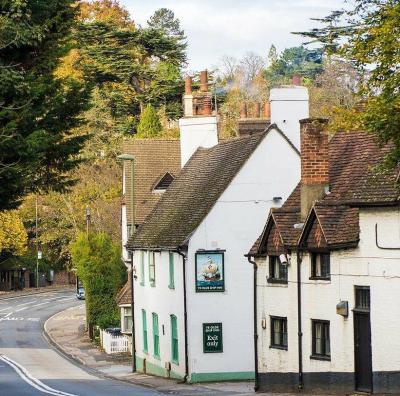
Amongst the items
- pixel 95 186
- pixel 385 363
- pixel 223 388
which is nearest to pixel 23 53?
pixel 385 363

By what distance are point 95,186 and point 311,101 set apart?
57.9 feet

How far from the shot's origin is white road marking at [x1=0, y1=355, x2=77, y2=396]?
37.8m

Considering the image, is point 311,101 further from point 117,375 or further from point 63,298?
point 117,375

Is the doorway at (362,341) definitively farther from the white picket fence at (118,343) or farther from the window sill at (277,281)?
the white picket fence at (118,343)

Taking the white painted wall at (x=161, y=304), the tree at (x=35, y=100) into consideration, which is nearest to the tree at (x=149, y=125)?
the white painted wall at (x=161, y=304)

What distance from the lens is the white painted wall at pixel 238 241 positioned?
43844 mm

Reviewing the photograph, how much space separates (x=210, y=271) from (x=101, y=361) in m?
15.8

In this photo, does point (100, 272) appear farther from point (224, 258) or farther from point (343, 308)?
point (343, 308)

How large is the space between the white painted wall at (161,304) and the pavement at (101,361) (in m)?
0.96

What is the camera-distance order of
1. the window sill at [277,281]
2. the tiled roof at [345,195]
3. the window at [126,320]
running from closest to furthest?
the tiled roof at [345,195] < the window sill at [277,281] < the window at [126,320]

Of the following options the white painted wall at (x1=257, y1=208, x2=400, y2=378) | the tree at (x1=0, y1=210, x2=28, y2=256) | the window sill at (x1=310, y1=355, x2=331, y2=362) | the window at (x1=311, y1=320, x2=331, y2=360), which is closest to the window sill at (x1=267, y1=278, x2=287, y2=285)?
the white painted wall at (x1=257, y1=208, x2=400, y2=378)

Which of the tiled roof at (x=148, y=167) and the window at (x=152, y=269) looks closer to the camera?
the window at (x=152, y=269)

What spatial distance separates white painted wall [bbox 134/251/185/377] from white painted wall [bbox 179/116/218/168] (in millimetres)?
5134

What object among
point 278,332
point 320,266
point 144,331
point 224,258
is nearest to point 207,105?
point 224,258
